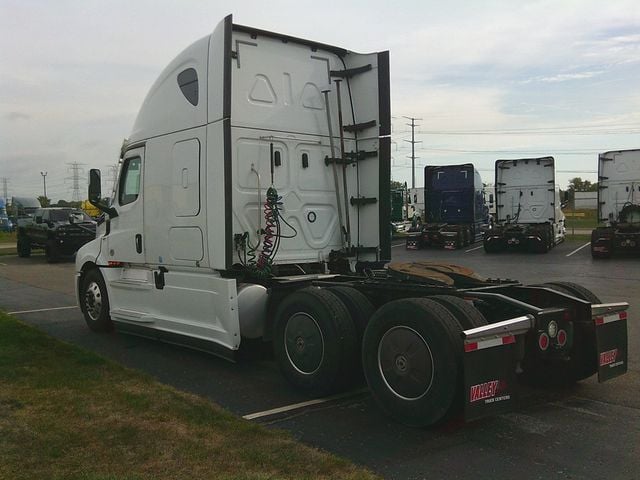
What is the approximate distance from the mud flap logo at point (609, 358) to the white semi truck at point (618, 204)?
17196 mm

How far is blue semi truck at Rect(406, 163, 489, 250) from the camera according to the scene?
26734mm

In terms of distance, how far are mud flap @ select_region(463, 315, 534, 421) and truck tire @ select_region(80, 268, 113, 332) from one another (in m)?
5.90

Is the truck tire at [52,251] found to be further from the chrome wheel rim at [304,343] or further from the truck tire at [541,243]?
the chrome wheel rim at [304,343]

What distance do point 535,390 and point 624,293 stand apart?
8108 mm

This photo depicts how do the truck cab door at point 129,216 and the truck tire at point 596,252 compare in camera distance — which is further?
the truck tire at point 596,252

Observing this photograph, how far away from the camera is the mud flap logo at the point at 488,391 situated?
4199mm

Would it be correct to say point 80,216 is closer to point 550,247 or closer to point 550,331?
point 550,247

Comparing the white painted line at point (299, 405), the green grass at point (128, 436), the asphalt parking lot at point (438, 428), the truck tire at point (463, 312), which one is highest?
the truck tire at point (463, 312)

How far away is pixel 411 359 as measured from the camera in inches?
181

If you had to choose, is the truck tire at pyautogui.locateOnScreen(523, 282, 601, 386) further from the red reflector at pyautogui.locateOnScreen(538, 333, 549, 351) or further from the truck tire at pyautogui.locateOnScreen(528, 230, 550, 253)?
the truck tire at pyautogui.locateOnScreen(528, 230, 550, 253)

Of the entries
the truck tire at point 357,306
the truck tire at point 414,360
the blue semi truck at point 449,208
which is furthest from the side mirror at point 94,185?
the blue semi truck at point 449,208

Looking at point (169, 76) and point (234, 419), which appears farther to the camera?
point (169, 76)

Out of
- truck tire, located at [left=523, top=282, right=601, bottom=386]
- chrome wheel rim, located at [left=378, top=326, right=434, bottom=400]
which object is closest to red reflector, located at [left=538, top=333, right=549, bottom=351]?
truck tire, located at [left=523, top=282, right=601, bottom=386]

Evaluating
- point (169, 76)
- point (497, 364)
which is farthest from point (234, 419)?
point (169, 76)
